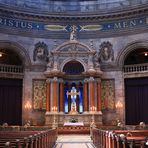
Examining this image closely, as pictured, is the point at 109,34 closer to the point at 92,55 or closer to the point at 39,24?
the point at 92,55

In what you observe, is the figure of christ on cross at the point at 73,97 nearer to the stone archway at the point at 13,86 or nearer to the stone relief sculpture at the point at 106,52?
the stone relief sculpture at the point at 106,52

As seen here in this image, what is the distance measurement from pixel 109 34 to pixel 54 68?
6651mm

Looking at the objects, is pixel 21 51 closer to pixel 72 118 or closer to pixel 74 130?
pixel 72 118

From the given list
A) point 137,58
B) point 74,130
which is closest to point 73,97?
point 74,130

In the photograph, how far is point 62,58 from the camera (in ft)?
98.4

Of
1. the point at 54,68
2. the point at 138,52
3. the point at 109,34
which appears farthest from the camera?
the point at 138,52

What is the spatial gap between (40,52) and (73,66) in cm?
361

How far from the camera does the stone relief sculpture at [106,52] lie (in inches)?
1222

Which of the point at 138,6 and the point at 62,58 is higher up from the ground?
the point at 138,6

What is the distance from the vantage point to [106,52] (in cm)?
3105

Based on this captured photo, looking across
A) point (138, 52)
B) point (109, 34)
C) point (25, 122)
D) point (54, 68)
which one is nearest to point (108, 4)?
point (109, 34)

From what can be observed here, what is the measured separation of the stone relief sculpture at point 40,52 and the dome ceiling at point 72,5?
3.33 meters

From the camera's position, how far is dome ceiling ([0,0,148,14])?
102 ft

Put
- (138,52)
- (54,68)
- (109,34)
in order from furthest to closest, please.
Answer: (138,52) < (109,34) < (54,68)
